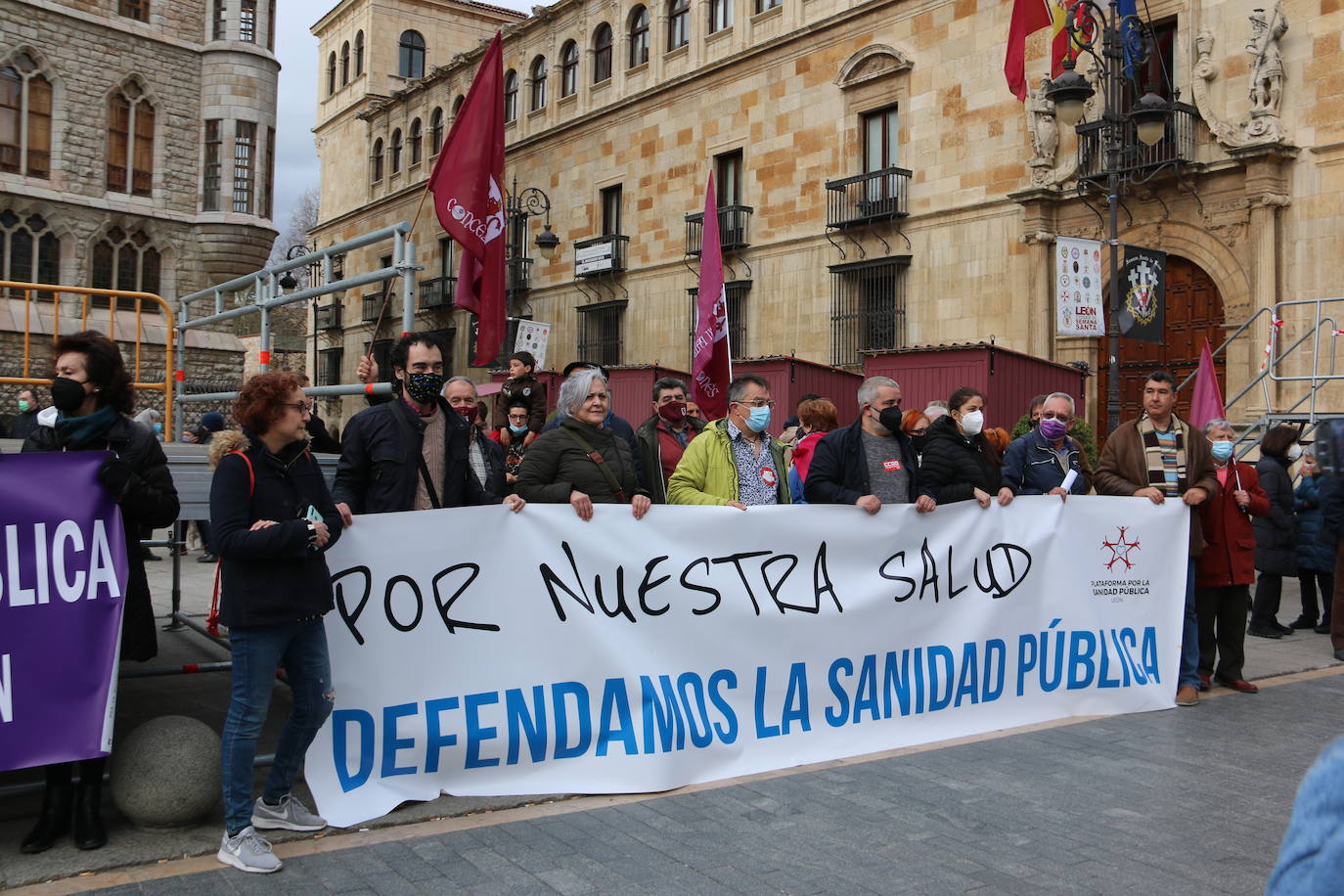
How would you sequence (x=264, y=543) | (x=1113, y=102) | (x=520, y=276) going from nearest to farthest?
1. (x=264, y=543)
2. (x=1113, y=102)
3. (x=520, y=276)

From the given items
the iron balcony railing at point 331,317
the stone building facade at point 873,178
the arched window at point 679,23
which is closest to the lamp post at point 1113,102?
the stone building facade at point 873,178

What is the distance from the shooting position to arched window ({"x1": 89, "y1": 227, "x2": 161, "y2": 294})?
24.9m

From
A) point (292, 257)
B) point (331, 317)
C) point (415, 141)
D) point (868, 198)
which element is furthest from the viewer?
point (331, 317)

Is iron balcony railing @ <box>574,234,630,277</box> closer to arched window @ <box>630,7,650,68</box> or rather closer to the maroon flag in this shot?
arched window @ <box>630,7,650,68</box>

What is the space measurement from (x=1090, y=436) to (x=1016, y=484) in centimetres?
982

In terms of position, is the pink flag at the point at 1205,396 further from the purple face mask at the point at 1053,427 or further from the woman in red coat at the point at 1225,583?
the purple face mask at the point at 1053,427

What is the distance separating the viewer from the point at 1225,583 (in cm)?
723

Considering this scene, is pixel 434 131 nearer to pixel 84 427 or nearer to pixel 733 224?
pixel 733 224

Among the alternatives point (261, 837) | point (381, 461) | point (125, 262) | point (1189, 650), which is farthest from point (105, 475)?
point (125, 262)

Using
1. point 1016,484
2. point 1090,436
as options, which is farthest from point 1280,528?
point 1090,436

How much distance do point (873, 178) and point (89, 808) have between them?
21.2 meters

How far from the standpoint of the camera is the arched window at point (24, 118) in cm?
2283

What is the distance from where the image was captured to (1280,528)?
998 cm

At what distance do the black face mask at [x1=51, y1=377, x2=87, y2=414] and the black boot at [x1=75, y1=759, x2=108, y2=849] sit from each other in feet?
4.36
